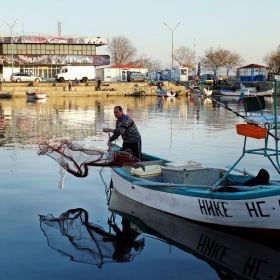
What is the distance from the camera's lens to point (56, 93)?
67000 mm

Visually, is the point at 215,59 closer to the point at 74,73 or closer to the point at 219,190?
the point at 74,73

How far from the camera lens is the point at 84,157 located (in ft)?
38.8

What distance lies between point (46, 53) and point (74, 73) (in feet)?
53.2

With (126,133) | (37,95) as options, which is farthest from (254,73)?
(126,133)

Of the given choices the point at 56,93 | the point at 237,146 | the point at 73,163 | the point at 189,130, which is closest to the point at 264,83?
the point at 56,93

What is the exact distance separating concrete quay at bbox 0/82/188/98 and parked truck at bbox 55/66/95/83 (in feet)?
10.1

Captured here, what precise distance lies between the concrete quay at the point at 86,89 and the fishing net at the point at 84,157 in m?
52.2

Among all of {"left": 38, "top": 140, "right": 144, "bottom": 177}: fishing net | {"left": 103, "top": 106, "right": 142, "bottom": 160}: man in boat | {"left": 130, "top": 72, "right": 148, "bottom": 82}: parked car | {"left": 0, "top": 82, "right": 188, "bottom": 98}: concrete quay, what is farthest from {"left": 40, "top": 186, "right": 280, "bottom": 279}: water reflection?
{"left": 130, "top": 72, "right": 148, "bottom": 82}: parked car

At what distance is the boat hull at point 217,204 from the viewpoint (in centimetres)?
834

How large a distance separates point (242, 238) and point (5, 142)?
14541 millimetres

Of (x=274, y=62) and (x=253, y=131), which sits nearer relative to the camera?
(x=253, y=131)

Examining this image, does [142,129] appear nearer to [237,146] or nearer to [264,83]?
[237,146]

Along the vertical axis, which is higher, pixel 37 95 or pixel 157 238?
pixel 37 95

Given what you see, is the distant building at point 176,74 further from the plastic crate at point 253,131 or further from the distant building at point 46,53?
the plastic crate at point 253,131
